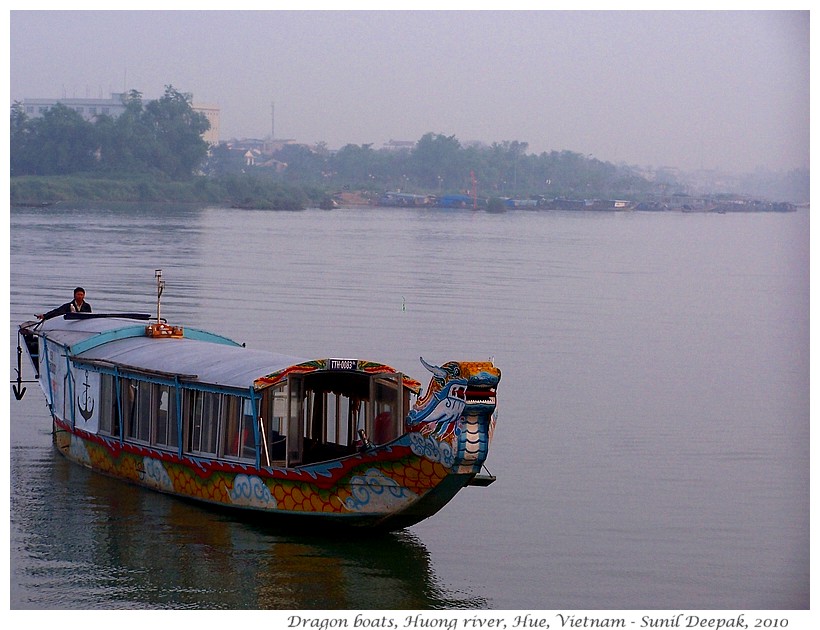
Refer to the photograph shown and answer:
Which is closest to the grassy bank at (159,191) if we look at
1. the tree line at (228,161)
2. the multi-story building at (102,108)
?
the tree line at (228,161)

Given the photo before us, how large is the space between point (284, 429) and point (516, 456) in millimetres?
4622

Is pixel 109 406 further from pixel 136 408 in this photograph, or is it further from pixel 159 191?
pixel 159 191

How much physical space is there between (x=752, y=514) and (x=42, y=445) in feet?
28.0

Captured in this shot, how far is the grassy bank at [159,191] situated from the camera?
86.4m

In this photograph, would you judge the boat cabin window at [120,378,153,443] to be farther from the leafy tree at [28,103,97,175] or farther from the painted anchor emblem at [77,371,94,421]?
the leafy tree at [28,103,97,175]

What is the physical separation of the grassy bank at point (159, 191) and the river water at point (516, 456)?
40.7 meters

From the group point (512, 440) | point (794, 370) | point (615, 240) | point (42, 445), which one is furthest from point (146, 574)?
point (615, 240)

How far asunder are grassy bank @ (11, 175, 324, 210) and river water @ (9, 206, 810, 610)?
40.7 metres

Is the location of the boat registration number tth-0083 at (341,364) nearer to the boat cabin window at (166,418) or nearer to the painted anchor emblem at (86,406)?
the boat cabin window at (166,418)

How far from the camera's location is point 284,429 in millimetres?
14070

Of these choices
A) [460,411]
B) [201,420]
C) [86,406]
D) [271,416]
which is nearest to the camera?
[460,411]

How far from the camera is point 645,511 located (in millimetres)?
15852

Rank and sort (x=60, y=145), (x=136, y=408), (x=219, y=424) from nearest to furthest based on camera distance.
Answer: (x=219, y=424)
(x=136, y=408)
(x=60, y=145)

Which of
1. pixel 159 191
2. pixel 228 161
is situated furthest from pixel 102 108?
pixel 159 191
